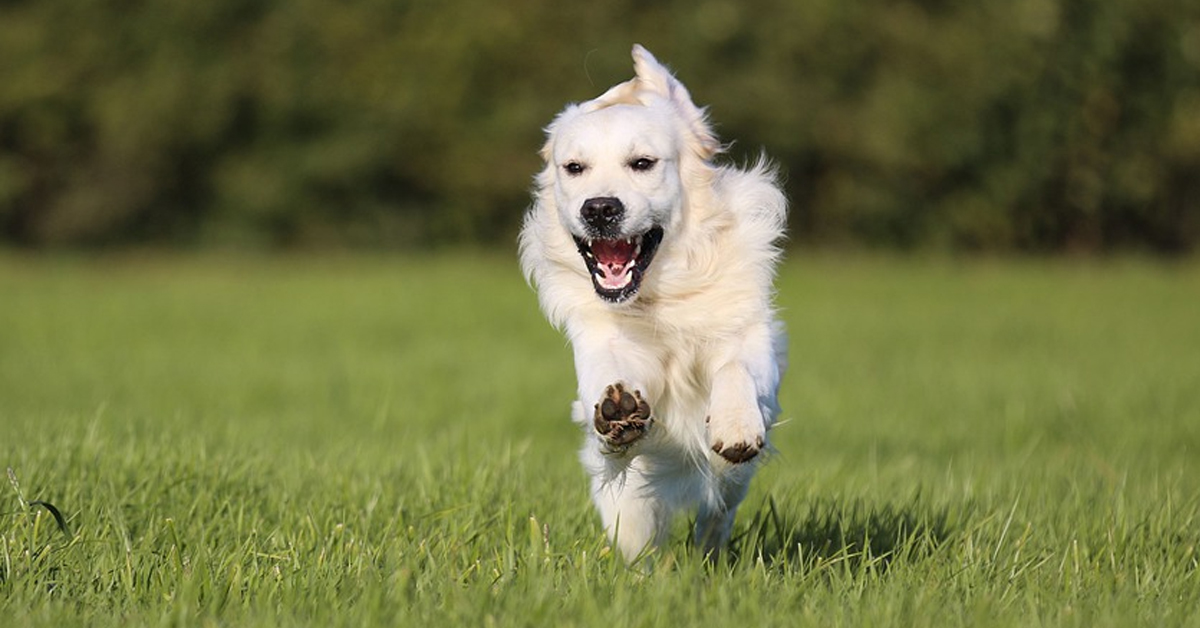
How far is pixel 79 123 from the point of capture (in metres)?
29.0

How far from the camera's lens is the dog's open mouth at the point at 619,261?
476 centimetres

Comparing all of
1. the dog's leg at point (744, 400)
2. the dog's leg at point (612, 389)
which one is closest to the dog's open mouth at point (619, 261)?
the dog's leg at point (612, 389)

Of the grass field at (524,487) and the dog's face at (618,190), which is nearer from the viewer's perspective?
the grass field at (524,487)

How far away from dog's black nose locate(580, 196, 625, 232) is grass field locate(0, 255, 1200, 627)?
3.15 feet

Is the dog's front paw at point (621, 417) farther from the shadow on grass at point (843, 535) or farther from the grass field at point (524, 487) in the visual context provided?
the shadow on grass at point (843, 535)

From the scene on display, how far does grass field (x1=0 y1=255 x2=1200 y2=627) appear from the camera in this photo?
3906 mm

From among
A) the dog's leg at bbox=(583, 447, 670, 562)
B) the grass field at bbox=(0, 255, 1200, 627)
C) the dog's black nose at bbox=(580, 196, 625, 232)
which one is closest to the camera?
the grass field at bbox=(0, 255, 1200, 627)

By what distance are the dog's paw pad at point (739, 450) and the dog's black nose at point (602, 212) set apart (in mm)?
887

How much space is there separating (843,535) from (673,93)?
166 cm

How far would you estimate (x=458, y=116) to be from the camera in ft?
101

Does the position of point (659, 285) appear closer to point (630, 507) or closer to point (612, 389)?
point (630, 507)

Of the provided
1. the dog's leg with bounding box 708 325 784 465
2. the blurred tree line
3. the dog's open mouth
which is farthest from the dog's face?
the blurred tree line

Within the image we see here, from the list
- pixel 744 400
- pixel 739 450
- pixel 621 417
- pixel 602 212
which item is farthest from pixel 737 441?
pixel 602 212

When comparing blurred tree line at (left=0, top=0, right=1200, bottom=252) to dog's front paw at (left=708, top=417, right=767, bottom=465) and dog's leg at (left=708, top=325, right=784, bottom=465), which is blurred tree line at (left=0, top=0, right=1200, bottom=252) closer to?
dog's leg at (left=708, top=325, right=784, bottom=465)
